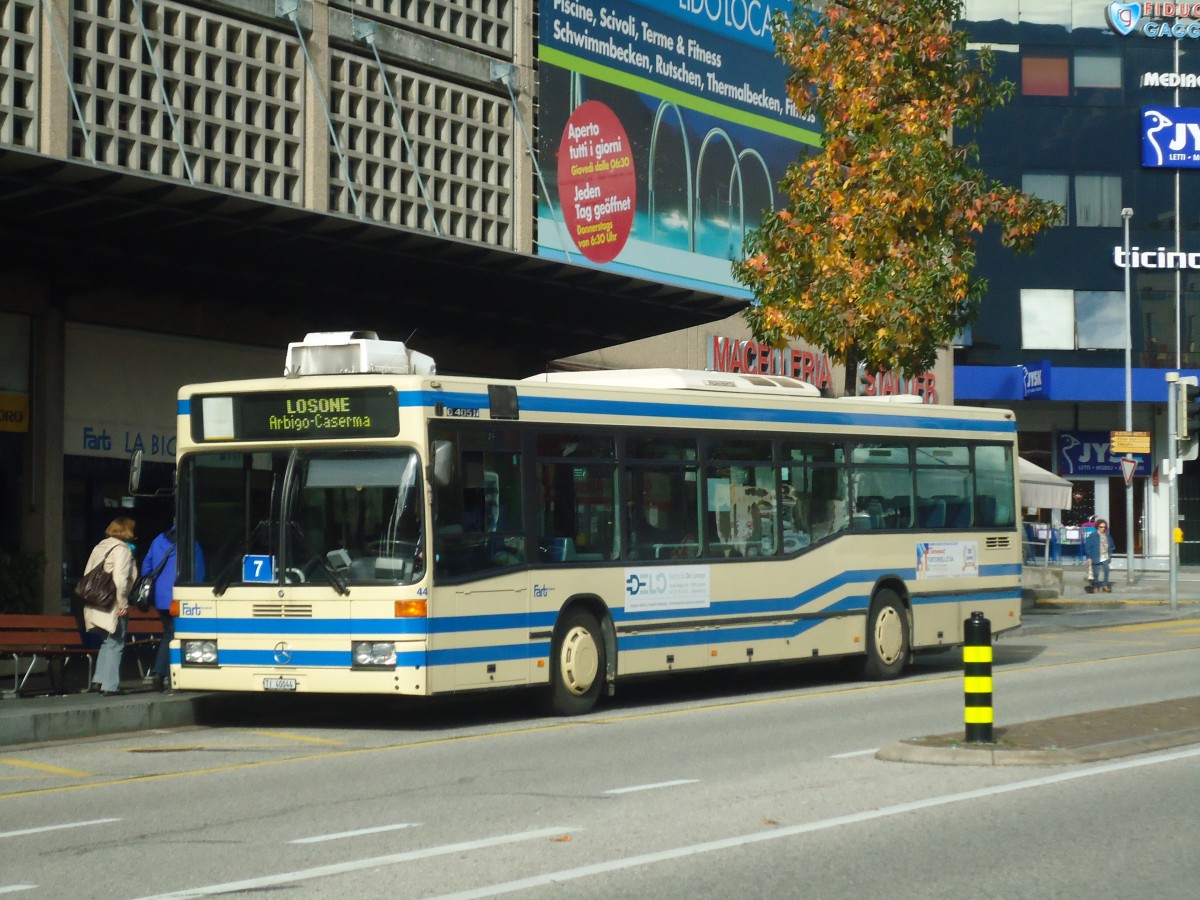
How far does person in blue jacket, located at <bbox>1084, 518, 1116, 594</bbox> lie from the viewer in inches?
1586

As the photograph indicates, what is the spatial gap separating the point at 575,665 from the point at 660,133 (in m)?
16.1

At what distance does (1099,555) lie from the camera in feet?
132

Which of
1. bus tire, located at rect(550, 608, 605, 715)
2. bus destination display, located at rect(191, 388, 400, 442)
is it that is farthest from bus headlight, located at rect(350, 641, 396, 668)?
bus tire, located at rect(550, 608, 605, 715)

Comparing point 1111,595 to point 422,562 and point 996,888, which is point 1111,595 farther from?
point 996,888

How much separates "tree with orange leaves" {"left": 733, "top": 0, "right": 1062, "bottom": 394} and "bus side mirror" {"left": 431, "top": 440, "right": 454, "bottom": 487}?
1151cm

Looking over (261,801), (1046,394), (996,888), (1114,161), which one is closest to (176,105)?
(261,801)

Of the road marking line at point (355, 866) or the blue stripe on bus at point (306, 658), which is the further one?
the blue stripe on bus at point (306, 658)

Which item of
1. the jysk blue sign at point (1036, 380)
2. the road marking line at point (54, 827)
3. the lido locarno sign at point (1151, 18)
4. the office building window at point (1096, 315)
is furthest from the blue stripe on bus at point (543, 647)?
the lido locarno sign at point (1151, 18)

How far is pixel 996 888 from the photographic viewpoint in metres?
7.47

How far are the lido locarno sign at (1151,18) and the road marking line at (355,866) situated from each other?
5175 cm

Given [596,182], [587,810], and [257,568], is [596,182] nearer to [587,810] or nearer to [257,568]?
[257,568]

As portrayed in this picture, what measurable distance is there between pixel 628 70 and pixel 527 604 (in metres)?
16.0

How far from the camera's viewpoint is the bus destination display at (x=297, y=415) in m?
13.9

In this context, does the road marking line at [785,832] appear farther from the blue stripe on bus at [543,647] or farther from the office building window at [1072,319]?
the office building window at [1072,319]
